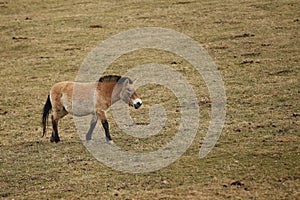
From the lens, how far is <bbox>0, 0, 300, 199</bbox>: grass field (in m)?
12.8

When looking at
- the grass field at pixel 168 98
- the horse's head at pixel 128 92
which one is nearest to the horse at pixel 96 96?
the horse's head at pixel 128 92

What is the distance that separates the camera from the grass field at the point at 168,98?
503 inches

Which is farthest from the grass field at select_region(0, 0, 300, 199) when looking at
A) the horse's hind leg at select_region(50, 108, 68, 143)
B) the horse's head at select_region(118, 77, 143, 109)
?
the horse's head at select_region(118, 77, 143, 109)

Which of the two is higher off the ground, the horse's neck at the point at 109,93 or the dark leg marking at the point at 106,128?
the horse's neck at the point at 109,93

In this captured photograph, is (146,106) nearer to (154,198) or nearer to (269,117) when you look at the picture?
(269,117)

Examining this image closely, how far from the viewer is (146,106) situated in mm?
20641

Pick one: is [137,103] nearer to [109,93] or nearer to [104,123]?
[109,93]

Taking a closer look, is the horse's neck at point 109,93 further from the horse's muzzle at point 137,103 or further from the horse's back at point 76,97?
the horse's muzzle at point 137,103

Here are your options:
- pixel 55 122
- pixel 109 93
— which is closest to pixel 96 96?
pixel 109 93

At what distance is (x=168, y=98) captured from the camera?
70.6 ft

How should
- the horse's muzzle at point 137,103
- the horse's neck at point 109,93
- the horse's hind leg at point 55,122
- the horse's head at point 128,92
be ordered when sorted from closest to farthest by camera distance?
1. the horse's muzzle at point 137,103
2. the horse's head at point 128,92
3. the horse's neck at point 109,93
4. the horse's hind leg at point 55,122

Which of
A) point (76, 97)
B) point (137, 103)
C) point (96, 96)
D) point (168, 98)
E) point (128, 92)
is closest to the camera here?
point (137, 103)

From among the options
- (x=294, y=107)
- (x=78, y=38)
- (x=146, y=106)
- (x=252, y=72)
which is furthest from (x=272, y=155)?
(x=78, y=38)

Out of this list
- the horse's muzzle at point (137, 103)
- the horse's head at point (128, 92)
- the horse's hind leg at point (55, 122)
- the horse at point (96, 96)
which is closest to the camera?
the horse's muzzle at point (137, 103)
